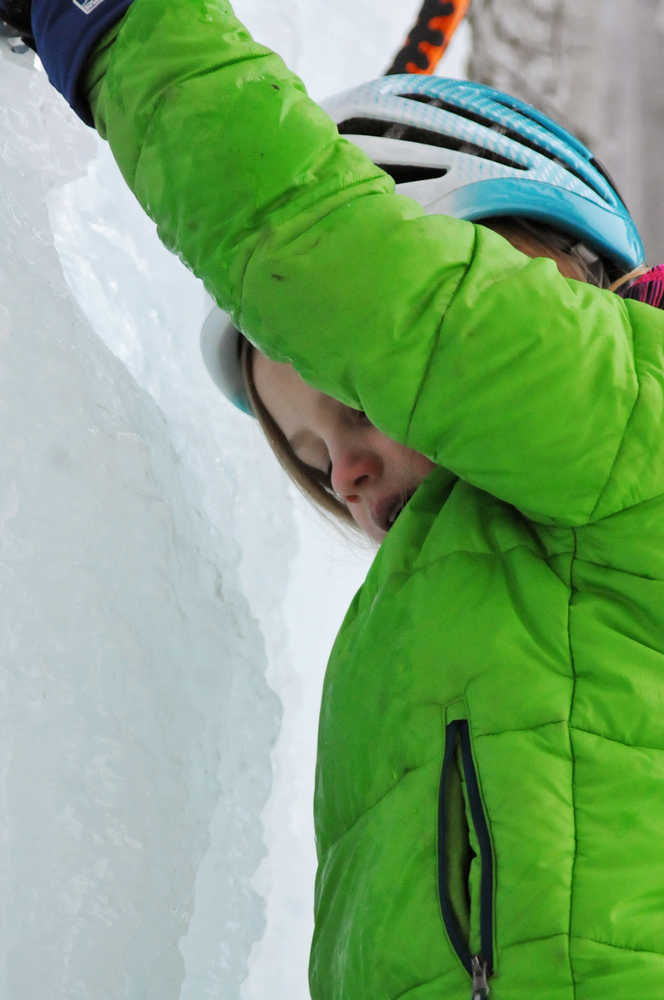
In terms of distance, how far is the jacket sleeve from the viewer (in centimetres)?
57

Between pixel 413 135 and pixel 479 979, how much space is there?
611mm

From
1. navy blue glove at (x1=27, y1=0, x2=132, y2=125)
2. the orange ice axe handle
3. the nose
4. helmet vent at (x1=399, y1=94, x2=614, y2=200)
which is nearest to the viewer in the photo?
navy blue glove at (x1=27, y1=0, x2=132, y2=125)

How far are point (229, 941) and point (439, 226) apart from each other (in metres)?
0.66

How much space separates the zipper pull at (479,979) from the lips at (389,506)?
32cm

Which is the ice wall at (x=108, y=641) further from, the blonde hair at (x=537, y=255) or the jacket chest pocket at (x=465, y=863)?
the jacket chest pocket at (x=465, y=863)

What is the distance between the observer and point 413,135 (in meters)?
0.91

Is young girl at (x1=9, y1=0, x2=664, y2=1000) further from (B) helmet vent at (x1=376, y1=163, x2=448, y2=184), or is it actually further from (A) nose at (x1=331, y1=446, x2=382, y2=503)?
(B) helmet vent at (x1=376, y1=163, x2=448, y2=184)

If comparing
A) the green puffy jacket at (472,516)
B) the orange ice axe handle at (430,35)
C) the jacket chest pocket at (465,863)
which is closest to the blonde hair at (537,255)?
the green puffy jacket at (472,516)

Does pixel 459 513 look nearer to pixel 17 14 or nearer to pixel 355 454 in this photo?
pixel 355 454

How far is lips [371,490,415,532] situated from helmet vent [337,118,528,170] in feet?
0.86

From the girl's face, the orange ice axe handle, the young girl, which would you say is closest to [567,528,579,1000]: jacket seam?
the young girl

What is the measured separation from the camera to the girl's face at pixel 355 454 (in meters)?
0.81

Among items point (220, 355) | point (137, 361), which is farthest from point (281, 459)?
point (137, 361)

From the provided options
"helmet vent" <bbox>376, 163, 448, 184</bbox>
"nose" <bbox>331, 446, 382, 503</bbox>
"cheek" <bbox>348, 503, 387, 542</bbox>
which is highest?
"helmet vent" <bbox>376, 163, 448, 184</bbox>
